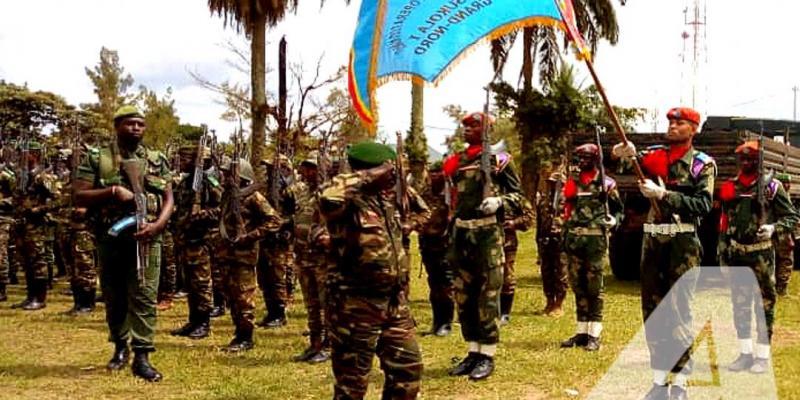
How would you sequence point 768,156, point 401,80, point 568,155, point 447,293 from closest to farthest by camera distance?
point 401,80 → point 447,293 → point 768,156 → point 568,155

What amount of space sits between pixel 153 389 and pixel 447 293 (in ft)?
10.8

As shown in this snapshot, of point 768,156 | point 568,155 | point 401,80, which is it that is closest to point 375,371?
point 401,80

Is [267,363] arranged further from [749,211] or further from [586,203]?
[749,211]

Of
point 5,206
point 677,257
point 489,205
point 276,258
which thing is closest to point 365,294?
point 489,205

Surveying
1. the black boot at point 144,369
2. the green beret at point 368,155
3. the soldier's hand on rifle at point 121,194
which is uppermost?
the green beret at point 368,155

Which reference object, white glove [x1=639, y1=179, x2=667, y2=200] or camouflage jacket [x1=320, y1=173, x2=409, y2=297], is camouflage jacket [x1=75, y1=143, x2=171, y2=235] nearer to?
camouflage jacket [x1=320, y1=173, x2=409, y2=297]

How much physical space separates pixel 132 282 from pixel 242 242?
114 cm

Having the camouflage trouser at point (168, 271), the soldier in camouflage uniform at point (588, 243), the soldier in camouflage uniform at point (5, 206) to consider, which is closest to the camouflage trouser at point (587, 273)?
the soldier in camouflage uniform at point (588, 243)

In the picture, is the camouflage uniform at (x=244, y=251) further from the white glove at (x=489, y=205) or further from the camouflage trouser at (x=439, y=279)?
the white glove at (x=489, y=205)

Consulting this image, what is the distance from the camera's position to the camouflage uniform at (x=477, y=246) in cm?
616

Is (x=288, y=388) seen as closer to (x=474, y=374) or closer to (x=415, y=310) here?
(x=474, y=374)

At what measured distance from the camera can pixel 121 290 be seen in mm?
6398

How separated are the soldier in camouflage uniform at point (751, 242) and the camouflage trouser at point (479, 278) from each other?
2.17 meters

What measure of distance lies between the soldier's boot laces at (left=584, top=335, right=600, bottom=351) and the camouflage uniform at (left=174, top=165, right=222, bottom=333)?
11.8ft
